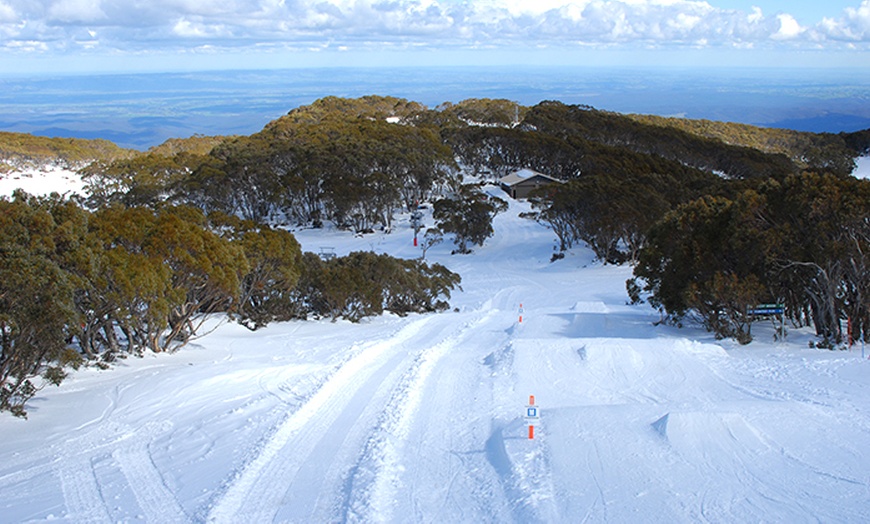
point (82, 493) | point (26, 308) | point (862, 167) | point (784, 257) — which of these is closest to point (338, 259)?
point (26, 308)

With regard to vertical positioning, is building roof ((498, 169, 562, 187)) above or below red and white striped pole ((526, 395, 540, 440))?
below

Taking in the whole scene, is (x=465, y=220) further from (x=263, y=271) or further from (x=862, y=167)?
(x=862, y=167)

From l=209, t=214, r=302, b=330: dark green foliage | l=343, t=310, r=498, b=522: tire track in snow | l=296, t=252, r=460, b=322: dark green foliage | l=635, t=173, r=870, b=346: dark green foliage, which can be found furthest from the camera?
l=296, t=252, r=460, b=322: dark green foliage

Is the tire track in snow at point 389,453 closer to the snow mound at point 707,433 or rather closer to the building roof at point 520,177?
the snow mound at point 707,433

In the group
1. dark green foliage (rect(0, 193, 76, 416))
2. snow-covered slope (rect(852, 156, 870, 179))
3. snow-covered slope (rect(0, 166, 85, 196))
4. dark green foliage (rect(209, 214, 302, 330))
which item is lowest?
snow-covered slope (rect(0, 166, 85, 196))

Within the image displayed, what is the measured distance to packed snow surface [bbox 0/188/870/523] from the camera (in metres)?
7.31

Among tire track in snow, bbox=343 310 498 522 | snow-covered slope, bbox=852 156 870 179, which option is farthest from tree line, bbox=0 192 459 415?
snow-covered slope, bbox=852 156 870 179

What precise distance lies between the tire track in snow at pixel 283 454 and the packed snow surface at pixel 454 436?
35 millimetres

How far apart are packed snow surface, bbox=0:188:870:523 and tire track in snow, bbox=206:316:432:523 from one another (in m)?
0.03

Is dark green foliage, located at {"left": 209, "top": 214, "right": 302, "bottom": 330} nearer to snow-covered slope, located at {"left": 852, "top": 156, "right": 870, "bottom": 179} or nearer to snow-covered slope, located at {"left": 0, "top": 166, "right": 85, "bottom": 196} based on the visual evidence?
snow-covered slope, located at {"left": 0, "top": 166, "right": 85, "bottom": 196}

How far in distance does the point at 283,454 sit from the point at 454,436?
7.98 feet

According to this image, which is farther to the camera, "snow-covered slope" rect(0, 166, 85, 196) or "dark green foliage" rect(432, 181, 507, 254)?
"snow-covered slope" rect(0, 166, 85, 196)

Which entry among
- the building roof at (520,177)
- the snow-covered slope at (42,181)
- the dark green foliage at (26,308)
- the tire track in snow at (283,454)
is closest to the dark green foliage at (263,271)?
the tire track in snow at (283,454)

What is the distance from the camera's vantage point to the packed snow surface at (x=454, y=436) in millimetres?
7312
